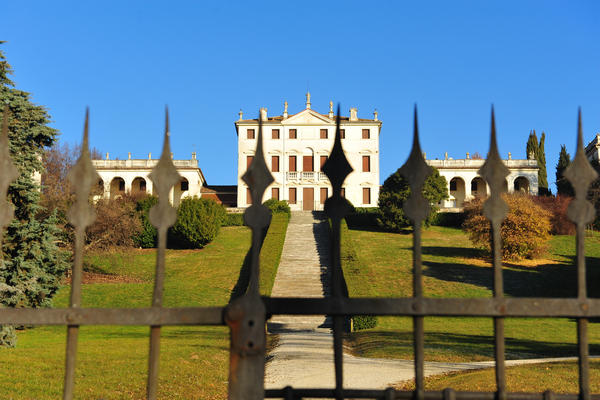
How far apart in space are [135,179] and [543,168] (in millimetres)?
45471

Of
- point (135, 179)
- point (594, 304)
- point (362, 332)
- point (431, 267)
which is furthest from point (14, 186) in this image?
point (135, 179)

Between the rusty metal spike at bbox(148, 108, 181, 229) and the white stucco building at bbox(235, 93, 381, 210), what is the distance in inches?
1936

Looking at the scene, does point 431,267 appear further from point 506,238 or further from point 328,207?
point 328,207

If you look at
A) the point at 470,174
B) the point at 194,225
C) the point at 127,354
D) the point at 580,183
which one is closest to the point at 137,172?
the point at 194,225

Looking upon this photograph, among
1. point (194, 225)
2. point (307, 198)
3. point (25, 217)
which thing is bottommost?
point (25, 217)

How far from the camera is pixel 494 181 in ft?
6.68

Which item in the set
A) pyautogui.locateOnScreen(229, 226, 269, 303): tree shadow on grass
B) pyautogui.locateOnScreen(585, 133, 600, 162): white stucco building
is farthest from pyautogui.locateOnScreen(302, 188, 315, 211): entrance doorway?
pyautogui.locateOnScreen(585, 133, 600, 162): white stucco building

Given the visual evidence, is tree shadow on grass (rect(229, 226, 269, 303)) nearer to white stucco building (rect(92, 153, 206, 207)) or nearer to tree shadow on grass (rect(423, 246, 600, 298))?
tree shadow on grass (rect(423, 246, 600, 298))

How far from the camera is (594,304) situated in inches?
74.8

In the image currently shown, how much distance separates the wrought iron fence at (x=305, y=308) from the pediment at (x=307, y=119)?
50.0 meters

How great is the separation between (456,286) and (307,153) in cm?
3126

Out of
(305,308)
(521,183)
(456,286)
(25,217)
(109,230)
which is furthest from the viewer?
(521,183)

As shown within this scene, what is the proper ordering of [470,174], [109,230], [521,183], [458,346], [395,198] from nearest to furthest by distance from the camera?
1. [458,346]
2. [109,230]
3. [395,198]
4. [470,174]
5. [521,183]

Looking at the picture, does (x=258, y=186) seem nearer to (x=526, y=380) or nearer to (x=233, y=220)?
(x=526, y=380)
